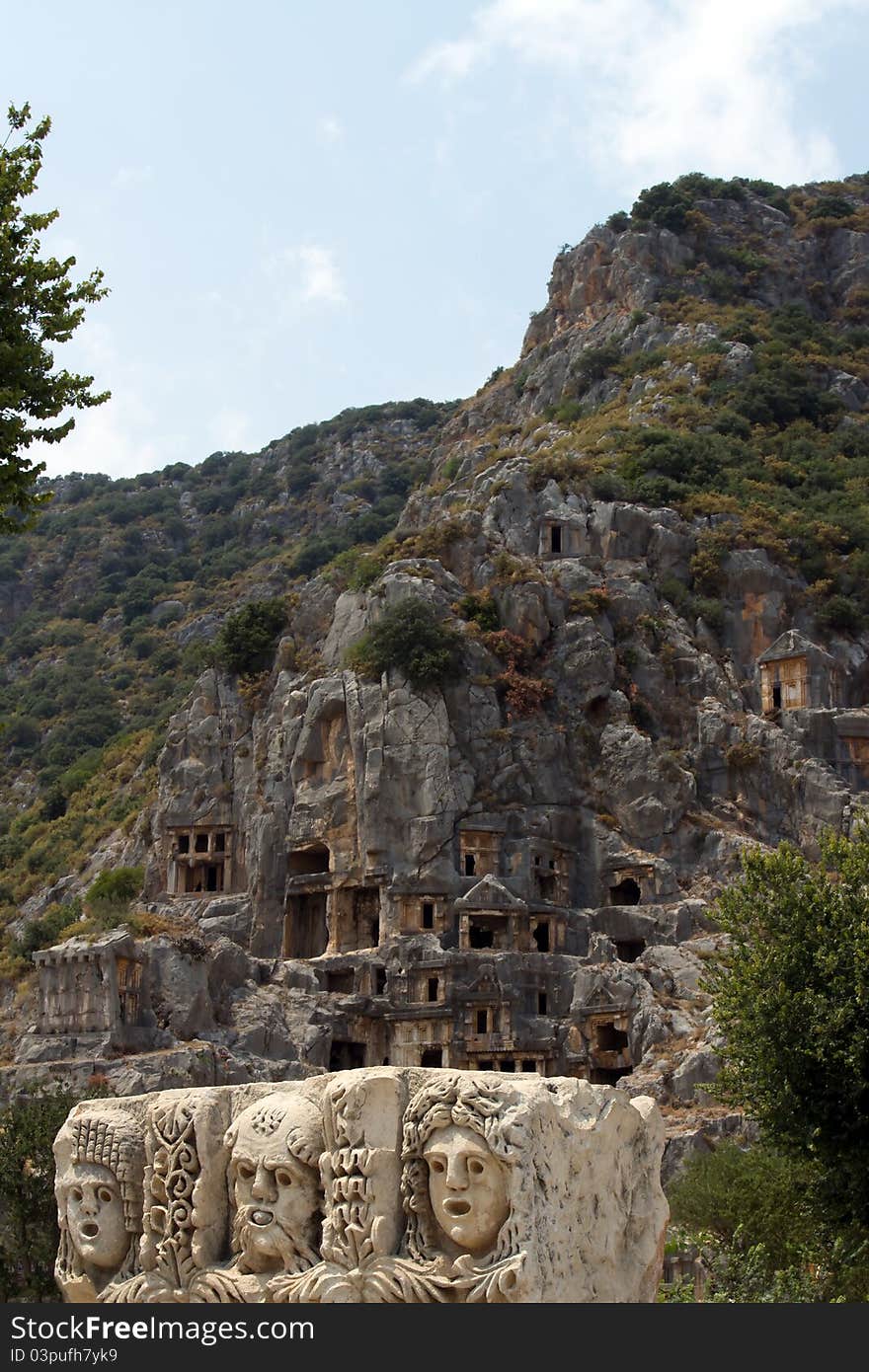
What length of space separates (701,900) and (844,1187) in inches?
1388

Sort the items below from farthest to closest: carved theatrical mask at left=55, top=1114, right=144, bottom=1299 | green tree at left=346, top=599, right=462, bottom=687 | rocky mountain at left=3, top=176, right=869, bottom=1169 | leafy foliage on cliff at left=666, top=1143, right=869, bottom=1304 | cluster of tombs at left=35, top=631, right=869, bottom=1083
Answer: green tree at left=346, top=599, right=462, bottom=687 < cluster of tombs at left=35, top=631, right=869, bottom=1083 < rocky mountain at left=3, top=176, right=869, bottom=1169 < leafy foliage on cliff at left=666, top=1143, right=869, bottom=1304 < carved theatrical mask at left=55, top=1114, right=144, bottom=1299

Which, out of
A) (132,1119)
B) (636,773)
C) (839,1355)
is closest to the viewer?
(839,1355)

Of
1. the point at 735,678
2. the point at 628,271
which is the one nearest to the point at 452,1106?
the point at 735,678

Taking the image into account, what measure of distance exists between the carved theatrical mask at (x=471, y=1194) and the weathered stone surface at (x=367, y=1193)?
16 millimetres

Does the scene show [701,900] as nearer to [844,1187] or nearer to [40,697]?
[844,1187]

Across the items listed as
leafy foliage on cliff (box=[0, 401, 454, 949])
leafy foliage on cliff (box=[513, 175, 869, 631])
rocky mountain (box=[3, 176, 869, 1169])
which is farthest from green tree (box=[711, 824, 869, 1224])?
leafy foliage on cliff (box=[0, 401, 454, 949])

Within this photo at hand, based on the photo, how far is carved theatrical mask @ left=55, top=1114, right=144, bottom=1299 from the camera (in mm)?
17188

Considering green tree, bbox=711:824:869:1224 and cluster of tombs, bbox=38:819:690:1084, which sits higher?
cluster of tombs, bbox=38:819:690:1084

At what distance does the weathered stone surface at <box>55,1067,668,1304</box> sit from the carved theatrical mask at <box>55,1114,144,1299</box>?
0.02 metres

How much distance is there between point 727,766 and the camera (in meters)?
67.9

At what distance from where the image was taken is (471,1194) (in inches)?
568

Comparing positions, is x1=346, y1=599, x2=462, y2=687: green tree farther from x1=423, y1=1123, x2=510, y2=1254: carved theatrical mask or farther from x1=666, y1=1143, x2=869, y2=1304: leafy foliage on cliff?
x1=423, y1=1123, x2=510, y2=1254: carved theatrical mask

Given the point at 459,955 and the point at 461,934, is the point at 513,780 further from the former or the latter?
the point at 459,955

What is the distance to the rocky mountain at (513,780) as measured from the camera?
2275 inches
